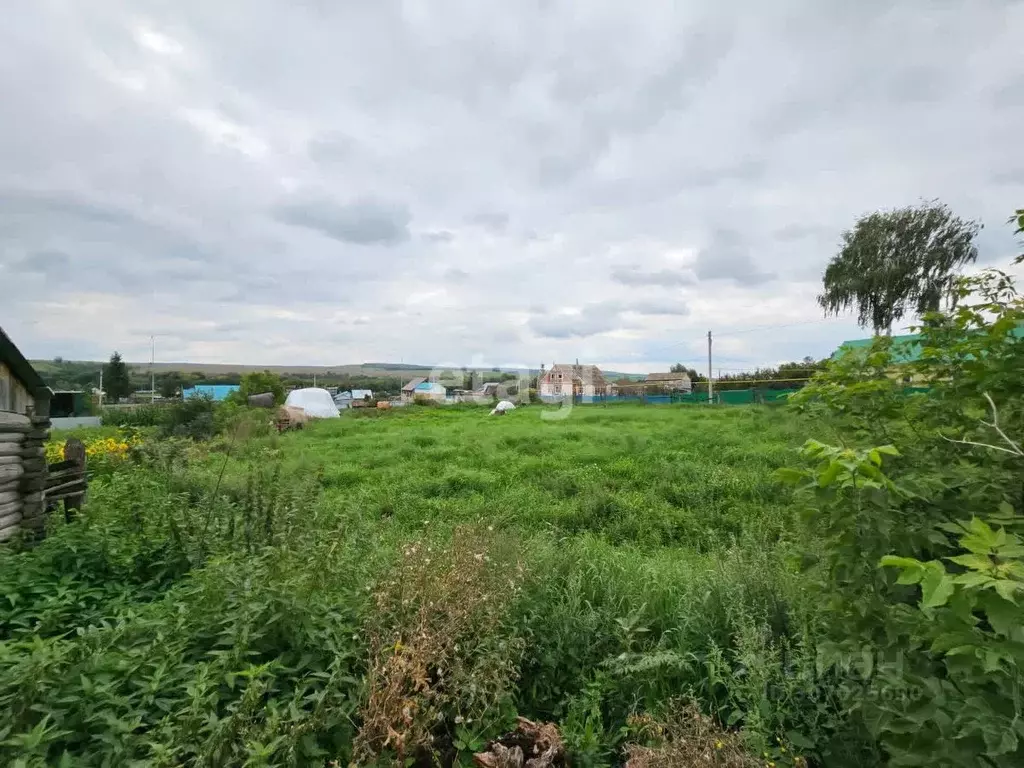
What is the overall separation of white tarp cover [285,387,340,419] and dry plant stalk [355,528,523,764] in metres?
20.9

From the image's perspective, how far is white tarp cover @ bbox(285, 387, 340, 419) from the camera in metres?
22.4

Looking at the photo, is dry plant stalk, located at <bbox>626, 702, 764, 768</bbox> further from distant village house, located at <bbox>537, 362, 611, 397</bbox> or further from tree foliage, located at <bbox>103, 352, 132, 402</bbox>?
tree foliage, located at <bbox>103, 352, 132, 402</bbox>

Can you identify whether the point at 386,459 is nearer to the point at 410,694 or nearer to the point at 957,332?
the point at 410,694

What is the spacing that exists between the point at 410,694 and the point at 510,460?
7468 mm

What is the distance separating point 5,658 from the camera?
1.83 m

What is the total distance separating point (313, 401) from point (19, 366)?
63.2ft

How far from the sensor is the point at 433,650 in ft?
6.47

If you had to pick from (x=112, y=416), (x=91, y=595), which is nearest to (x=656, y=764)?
(x=91, y=595)

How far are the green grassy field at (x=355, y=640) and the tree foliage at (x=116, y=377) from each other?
3937 centimetres

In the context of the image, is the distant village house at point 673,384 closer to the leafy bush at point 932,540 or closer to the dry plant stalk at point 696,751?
the leafy bush at point 932,540

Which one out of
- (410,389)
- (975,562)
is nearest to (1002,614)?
(975,562)

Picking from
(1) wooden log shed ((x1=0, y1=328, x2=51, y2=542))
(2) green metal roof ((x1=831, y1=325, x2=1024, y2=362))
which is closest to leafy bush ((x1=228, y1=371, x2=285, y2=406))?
(1) wooden log shed ((x1=0, y1=328, x2=51, y2=542))

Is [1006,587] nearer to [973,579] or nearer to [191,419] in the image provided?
[973,579]

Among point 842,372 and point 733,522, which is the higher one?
point 842,372
